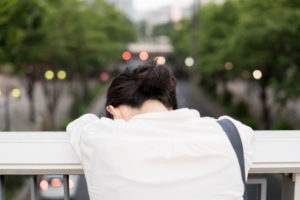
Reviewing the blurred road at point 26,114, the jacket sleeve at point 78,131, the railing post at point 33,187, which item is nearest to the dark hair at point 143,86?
the jacket sleeve at point 78,131

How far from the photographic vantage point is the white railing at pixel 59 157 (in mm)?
1448

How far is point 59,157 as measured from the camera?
146cm

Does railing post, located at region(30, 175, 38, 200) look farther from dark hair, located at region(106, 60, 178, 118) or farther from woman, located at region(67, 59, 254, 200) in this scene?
dark hair, located at region(106, 60, 178, 118)

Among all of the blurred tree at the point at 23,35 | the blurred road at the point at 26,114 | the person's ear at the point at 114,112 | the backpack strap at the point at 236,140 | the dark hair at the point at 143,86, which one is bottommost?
the blurred road at the point at 26,114

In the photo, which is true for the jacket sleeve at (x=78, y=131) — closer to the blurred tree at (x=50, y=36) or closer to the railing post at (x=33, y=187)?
the railing post at (x=33, y=187)

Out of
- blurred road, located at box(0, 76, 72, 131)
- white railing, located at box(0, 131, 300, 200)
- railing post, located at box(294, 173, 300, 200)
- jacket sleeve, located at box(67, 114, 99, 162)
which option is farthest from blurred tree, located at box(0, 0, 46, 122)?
railing post, located at box(294, 173, 300, 200)

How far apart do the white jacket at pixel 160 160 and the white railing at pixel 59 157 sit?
9.5 inches

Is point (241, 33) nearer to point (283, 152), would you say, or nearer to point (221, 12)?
point (221, 12)

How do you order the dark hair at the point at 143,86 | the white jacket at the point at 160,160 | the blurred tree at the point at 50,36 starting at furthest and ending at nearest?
the blurred tree at the point at 50,36 < the dark hair at the point at 143,86 < the white jacket at the point at 160,160

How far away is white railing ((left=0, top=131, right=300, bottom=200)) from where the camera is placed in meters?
1.45

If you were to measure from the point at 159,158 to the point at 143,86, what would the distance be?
0.29 metres

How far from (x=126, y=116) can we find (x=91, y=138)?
20cm

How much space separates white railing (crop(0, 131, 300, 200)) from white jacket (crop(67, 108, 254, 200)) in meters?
0.24

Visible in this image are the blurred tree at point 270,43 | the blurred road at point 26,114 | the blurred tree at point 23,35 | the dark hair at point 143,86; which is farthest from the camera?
the blurred road at point 26,114
